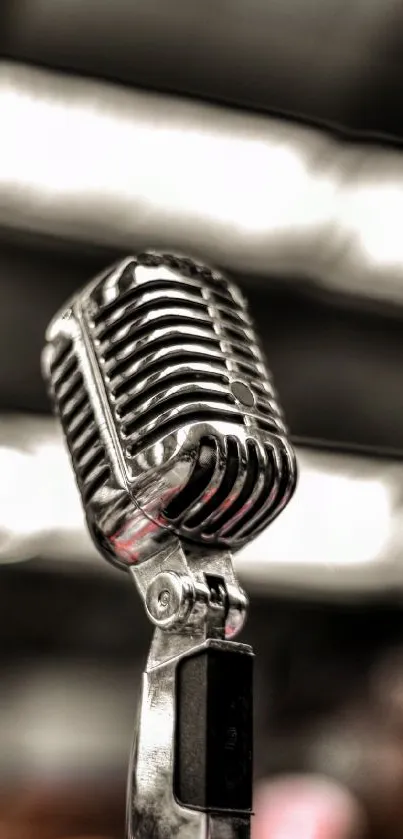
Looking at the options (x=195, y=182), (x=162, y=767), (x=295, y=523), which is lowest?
(x=162, y=767)

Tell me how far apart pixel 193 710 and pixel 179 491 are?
12 cm

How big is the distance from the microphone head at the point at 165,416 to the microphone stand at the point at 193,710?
3 cm

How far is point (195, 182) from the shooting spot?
5.97ft

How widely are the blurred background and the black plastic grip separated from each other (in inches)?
43.0

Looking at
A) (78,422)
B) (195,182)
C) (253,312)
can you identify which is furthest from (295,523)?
(78,422)

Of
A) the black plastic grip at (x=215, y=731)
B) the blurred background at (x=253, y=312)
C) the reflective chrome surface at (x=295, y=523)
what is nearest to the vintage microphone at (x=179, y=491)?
the black plastic grip at (x=215, y=731)

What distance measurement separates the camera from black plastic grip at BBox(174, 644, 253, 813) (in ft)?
2.06

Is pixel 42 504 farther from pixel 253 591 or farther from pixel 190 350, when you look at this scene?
pixel 190 350

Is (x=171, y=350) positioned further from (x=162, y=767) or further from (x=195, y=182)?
(x=195, y=182)

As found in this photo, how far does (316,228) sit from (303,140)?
0.23 meters

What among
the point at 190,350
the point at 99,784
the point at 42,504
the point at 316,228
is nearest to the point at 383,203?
the point at 316,228

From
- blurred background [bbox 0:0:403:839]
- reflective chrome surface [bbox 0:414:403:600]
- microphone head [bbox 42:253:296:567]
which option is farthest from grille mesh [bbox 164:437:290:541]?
reflective chrome surface [bbox 0:414:403:600]

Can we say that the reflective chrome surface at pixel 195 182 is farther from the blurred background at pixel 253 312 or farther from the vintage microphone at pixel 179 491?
the vintage microphone at pixel 179 491

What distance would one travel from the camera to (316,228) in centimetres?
198
